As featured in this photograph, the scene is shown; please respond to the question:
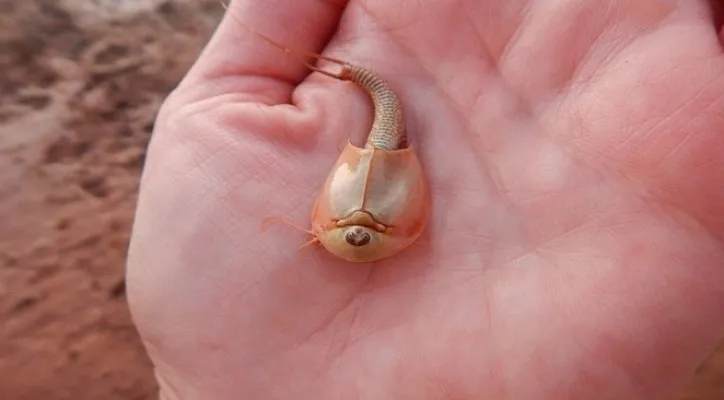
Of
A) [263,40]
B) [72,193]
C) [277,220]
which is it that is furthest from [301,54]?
[72,193]

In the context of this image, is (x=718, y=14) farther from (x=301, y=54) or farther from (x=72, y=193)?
(x=72, y=193)

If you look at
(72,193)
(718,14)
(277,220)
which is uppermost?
(718,14)

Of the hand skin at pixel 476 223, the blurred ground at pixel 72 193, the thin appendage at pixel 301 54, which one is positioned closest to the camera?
the hand skin at pixel 476 223

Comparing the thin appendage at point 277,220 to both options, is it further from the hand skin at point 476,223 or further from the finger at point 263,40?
the finger at point 263,40

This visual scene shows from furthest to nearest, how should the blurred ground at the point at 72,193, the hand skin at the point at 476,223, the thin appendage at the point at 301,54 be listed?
the blurred ground at the point at 72,193, the thin appendage at the point at 301,54, the hand skin at the point at 476,223

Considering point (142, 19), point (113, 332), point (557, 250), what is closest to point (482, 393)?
point (557, 250)

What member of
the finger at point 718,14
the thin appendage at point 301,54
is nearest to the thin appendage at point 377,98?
the thin appendage at point 301,54

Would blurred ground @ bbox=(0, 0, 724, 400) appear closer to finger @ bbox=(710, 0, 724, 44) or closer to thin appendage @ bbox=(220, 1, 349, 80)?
thin appendage @ bbox=(220, 1, 349, 80)

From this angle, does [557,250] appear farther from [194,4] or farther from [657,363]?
[194,4]
